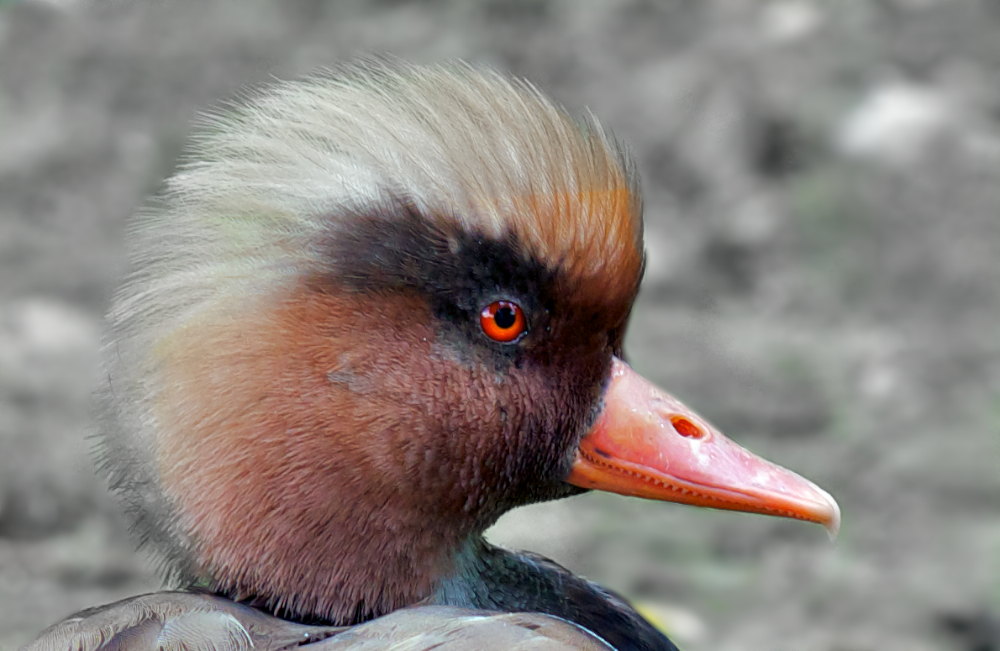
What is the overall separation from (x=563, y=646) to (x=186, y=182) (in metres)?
0.76

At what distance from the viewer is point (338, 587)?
133cm

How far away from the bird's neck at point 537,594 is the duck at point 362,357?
10 mm

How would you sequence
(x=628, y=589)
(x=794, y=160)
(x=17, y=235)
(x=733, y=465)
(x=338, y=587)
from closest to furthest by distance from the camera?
(x=338, y=587), (x=733, y=465), (x=628, y=589), (x=17, y=235), (x=794, y=160)

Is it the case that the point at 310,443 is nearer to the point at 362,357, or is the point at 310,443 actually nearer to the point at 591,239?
the point at 362,357

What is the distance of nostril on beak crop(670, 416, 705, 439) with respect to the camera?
1.46 metres

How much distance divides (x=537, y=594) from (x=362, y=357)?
449 millimetres

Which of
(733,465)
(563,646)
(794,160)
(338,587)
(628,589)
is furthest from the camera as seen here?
(794,160)

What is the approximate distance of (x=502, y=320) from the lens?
137 cm

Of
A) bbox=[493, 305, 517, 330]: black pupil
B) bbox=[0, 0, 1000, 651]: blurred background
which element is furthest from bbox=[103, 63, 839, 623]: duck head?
bbox=[0, 0, 1000, 651]: blurred background

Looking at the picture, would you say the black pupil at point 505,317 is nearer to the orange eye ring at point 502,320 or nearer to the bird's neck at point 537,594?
the orange eye ring at point 502,320

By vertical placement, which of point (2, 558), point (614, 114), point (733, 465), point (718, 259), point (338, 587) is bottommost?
point (2, 558)

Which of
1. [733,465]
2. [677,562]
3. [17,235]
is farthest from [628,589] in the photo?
[17,235]

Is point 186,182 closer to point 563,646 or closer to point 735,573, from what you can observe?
point 563,646

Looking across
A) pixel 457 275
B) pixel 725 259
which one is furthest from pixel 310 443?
pixel 725 259
